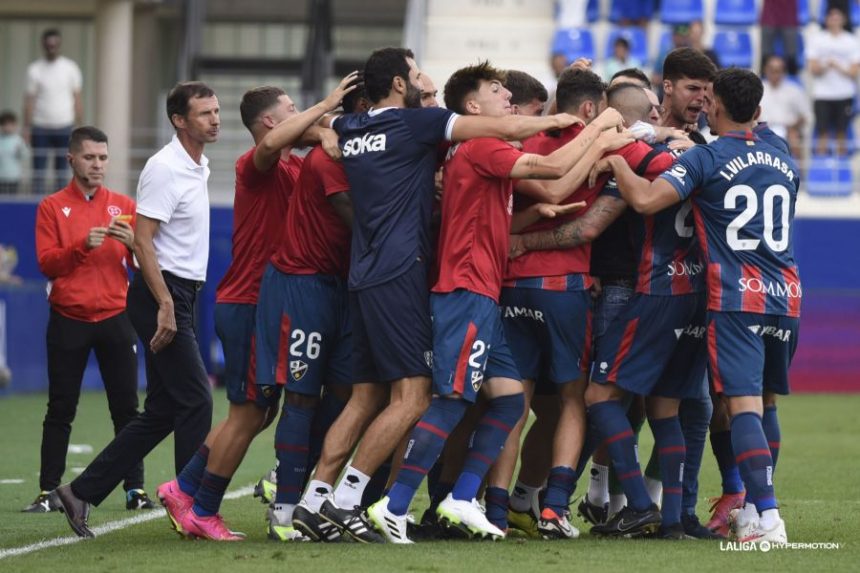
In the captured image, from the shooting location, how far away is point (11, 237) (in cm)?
2145

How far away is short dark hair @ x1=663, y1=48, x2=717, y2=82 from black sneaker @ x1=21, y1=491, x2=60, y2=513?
424 cm

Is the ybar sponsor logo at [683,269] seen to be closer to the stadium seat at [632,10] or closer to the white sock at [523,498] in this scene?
the white sock at [523,498]

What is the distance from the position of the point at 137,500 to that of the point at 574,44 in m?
15.9

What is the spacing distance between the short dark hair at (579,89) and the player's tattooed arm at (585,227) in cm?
55

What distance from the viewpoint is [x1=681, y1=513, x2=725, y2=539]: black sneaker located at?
802 cm

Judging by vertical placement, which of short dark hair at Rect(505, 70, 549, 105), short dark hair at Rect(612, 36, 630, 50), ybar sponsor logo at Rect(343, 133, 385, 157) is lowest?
ybar sponsor logo at Rect(343, 133, 385, 157)

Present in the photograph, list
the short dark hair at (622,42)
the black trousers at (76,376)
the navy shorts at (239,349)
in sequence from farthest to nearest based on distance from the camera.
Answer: the short dark hair at (622,42) → the black trousers at (76,376) → the navy shorts at (239,349)

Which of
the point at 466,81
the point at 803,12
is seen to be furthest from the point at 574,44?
the point at 466,81

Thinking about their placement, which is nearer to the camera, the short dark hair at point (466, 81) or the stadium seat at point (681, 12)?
the short dark hair at point (466, 81)

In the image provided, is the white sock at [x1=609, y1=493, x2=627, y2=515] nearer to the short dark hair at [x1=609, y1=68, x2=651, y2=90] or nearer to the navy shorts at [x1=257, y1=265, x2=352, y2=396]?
the navy shorts at [x1=257, y1=265, x2=352, y2=396]

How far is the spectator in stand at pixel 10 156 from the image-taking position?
22.0 m

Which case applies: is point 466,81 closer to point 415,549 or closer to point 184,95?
point 184,95

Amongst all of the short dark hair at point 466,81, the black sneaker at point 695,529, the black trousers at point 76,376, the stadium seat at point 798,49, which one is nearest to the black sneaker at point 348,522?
the black sneaker at point 695,529

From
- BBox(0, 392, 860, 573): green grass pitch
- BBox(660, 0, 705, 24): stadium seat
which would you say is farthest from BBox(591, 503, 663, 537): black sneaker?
BBox(660, 0, 705, 24): stadium seat
